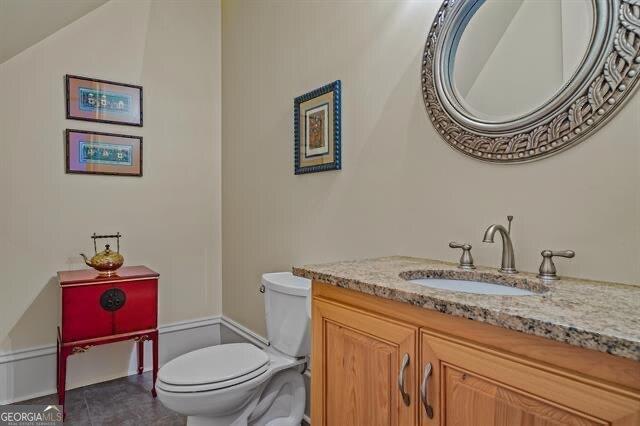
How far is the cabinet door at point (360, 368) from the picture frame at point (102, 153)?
1942 mm

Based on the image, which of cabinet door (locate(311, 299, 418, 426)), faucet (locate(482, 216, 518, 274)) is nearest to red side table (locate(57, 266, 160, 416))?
cabinet door (locate(311, 299, 418, 426))

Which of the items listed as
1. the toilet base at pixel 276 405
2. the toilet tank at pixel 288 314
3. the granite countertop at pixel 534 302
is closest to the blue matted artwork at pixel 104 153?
the toilet tank at pixel 288 314

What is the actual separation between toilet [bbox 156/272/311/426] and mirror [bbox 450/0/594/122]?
101 cm

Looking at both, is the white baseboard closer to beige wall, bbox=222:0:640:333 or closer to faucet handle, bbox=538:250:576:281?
beige wall, bbox=222:0:640:333

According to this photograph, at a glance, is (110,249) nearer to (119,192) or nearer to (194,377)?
(119,192)

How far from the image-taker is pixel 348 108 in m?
1.80

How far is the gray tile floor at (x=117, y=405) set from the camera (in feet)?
6.69

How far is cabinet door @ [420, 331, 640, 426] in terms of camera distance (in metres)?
0.61

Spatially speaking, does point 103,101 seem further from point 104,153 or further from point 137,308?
point 137,308

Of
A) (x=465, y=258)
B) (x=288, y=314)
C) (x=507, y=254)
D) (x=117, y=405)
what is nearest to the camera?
(x=507, y=254)

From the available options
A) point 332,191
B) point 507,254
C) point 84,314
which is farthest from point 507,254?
point 84,314

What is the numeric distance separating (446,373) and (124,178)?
2.40 meters

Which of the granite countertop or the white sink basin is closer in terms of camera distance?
the granite countertop

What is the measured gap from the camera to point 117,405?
2.19 m
